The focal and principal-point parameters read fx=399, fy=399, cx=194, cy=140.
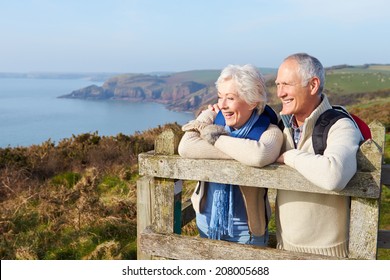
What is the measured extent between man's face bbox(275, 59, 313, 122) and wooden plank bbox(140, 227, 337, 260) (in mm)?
950

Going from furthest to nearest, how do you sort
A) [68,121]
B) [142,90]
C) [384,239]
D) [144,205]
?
[142,90] < [68,121] < [384,239] < [144,205]

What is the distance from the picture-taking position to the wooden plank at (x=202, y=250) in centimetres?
263

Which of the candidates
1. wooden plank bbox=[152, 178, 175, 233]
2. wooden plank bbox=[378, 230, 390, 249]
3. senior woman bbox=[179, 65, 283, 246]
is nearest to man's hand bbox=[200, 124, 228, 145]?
senior woman bbox=[179, 65, 283, 246]

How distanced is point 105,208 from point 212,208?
3626mm

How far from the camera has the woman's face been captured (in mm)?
2775

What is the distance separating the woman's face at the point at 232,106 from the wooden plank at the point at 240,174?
1.20ft

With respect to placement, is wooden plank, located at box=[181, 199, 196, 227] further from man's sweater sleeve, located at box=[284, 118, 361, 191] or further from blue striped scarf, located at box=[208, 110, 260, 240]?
man's sweater sleeve, located at box=[284, 118, 361, 191]

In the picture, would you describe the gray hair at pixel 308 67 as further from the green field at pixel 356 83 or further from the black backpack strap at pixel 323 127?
the green field at pixel 356 83

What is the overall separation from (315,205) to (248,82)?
36.8 inches

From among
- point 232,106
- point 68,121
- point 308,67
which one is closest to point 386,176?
point 308,67

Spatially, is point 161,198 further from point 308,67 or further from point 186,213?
point 308,67

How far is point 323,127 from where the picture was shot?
101 inches

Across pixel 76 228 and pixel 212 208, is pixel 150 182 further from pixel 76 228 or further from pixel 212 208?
pixel 76 228

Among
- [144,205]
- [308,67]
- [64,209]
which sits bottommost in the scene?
[64,209]
